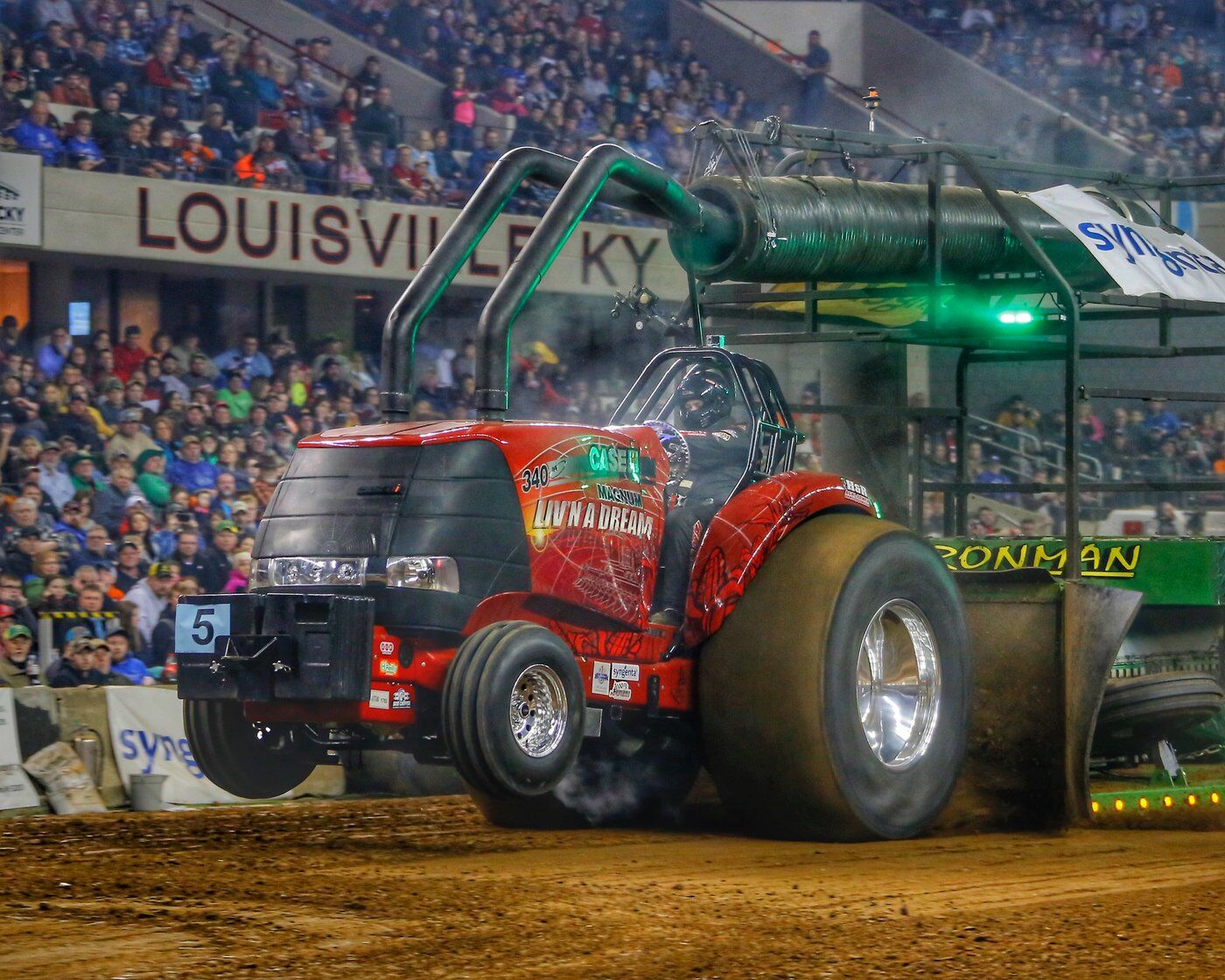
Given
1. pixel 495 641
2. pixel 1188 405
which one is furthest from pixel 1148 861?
pixel 1188 405

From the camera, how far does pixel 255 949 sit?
16.9ft

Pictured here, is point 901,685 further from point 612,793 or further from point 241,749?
point 241,749

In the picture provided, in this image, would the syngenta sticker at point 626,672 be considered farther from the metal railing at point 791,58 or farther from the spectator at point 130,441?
the metal railing at point 791,58

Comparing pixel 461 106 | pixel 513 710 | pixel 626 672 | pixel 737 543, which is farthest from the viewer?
pixel 461 106

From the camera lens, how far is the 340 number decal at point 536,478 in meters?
6.88

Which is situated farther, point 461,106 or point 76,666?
point 461,106

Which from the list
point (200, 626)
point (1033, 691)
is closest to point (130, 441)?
point (200, 626)

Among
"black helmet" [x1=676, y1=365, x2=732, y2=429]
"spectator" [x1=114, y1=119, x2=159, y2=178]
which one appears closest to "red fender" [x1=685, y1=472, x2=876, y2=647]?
"black helmet" [x1=676, y1=365, x2=732, y2=429]

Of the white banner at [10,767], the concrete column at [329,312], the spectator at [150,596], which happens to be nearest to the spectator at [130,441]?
the spectator at [150,596]

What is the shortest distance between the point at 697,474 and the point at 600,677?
116 centimetres

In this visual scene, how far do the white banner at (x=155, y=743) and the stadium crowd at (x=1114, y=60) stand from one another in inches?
714

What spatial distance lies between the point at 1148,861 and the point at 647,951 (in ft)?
9.20

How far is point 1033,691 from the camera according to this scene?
819 cm

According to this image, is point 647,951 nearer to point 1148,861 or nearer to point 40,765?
point 1148,861
